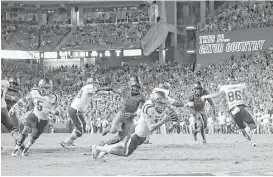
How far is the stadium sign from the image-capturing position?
128ft

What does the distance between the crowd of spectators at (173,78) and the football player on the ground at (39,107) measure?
1353 cm

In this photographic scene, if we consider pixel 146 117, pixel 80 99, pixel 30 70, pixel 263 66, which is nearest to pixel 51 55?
pixel 30 70

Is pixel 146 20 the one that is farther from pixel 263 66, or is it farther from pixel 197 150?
pixel 197 150

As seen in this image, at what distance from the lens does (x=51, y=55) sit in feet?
164

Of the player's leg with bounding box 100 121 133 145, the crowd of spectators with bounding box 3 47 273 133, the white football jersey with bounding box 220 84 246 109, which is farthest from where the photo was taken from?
the crowd of spectators with bounding box 3 47 273 133

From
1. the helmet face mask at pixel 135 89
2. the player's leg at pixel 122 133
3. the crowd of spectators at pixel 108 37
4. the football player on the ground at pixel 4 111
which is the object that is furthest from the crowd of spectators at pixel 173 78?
the helmet face mask at pixel 135 89

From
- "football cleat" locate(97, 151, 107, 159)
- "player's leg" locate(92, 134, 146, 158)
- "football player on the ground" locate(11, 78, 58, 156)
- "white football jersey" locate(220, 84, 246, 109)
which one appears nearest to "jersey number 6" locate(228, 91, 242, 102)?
"white football jersey" locate(220, 84, 246, 109)

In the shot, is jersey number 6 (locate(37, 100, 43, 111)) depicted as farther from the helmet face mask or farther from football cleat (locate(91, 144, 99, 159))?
the helmet face mask

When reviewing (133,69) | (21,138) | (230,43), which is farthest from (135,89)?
(133,69)

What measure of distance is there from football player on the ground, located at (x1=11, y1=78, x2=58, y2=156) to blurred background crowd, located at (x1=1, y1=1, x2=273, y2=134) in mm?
16097

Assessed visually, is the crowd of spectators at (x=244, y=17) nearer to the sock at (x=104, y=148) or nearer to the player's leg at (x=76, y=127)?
the player's leg at (x=76, y=127)

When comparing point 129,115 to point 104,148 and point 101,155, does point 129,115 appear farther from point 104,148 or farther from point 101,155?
point 104,148

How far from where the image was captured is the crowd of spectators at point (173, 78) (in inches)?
1264

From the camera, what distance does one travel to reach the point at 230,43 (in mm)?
40844
